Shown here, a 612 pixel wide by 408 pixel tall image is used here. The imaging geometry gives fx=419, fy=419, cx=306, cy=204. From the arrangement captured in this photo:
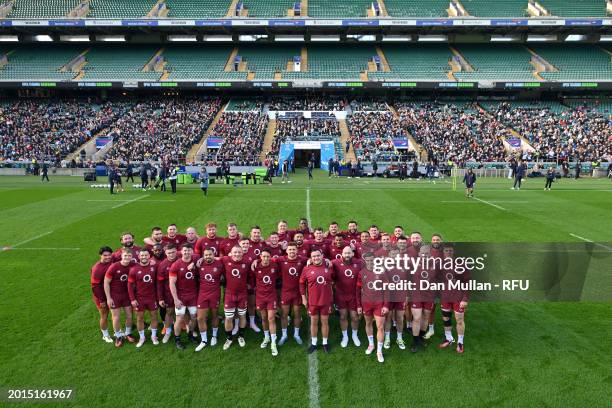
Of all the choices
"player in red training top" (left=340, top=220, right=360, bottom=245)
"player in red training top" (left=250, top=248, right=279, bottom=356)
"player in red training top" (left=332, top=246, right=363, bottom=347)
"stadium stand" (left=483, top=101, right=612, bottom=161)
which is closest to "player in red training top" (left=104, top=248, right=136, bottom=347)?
"player in red training top" (left=250, top=248, right=279, bottom=356)

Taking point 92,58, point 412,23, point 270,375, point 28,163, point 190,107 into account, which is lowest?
point 270,375

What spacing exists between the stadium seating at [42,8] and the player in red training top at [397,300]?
5521 cm

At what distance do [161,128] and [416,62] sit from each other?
29277 mm

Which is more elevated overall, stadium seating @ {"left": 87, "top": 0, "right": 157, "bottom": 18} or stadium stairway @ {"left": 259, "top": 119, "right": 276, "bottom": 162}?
stadium seating @ {"left": 87, "top": 0, "right": 157, "bottom": 18}

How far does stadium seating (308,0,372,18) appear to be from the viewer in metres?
49.4

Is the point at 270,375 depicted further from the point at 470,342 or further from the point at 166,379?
the point at 470,342

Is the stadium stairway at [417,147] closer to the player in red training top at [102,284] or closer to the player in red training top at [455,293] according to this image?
the player in red training top at [455,293]

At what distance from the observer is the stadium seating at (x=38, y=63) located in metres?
45.6

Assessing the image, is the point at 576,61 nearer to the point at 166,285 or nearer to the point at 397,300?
the point at 397,300

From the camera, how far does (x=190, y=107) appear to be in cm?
4597

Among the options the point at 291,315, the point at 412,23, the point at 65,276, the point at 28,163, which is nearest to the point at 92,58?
→ the point at 28,163

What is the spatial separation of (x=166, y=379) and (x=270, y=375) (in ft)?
4.80

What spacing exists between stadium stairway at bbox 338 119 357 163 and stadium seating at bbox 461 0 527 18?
68.9ft

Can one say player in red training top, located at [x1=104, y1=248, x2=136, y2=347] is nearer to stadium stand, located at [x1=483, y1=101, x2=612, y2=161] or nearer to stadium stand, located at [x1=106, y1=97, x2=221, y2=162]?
stadium stand, located at [x1=106, y1=97, x2=221, y2=162]
